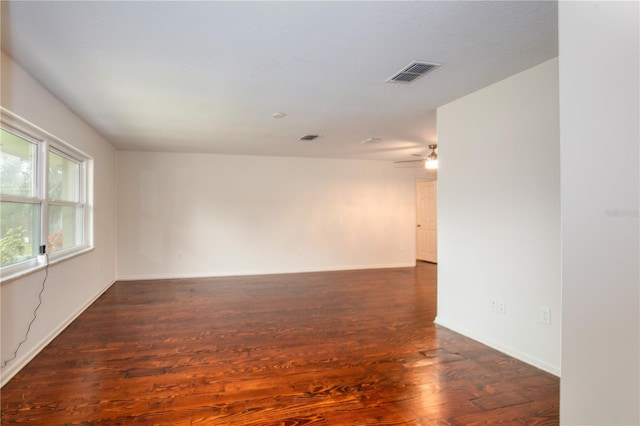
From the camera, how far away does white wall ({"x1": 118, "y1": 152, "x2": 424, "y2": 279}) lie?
6320mm

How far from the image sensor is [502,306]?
305cm

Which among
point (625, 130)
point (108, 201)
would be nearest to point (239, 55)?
point (625, 130)

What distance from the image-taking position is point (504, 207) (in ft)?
10.0

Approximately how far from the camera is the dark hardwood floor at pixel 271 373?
209cm

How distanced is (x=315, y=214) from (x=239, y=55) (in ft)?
16.1

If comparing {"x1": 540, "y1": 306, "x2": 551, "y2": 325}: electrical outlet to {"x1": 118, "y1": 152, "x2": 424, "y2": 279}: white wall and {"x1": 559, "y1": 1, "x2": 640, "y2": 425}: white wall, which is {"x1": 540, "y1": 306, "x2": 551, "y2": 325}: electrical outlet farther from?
{"x1": 118, "y1": 152, "x2": 424, "y2": 279}: white wall

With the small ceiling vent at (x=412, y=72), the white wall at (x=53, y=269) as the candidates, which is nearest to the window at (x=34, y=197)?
the white wall at (x=53, y=269)

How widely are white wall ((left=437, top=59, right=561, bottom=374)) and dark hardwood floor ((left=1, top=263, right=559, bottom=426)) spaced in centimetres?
24

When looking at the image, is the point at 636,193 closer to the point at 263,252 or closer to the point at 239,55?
the point at 239,55

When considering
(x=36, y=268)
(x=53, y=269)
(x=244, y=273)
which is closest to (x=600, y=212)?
(x=36, y=268)

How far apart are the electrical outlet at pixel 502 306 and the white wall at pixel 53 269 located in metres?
3.86

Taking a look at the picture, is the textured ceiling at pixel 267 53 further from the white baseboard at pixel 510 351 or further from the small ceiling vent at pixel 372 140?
the white baseboard at pixel 510 351

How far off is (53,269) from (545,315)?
436 centimetres

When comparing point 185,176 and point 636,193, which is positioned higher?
point 185,176
